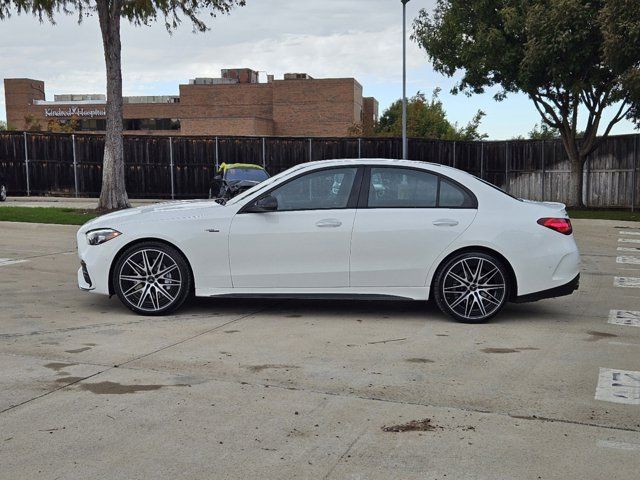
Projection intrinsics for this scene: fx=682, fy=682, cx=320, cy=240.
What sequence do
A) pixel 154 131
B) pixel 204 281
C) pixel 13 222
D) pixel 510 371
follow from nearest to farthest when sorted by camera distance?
pixel 510 371 < pixel 204 281 < pixel 13 222 < pixel 154 131

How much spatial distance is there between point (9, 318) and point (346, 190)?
3697mm

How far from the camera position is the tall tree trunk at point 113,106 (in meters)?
19.1

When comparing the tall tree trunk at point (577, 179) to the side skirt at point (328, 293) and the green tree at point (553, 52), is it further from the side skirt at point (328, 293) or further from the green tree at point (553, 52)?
the side skirt at point (328, 293)

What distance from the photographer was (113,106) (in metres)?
19.6

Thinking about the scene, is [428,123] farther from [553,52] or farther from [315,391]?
[315,391]

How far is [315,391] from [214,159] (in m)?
25.1

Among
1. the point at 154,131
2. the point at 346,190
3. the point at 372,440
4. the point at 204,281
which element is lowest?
the point at 372,440

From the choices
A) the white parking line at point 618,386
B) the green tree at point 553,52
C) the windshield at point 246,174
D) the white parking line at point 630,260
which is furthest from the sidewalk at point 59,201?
the white parking line at point 618,386

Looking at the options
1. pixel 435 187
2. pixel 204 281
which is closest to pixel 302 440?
pixel 204 281

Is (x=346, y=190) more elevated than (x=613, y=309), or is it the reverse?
(x=346, y=190)

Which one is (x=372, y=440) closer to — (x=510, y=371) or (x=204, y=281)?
(x=510, y=371)

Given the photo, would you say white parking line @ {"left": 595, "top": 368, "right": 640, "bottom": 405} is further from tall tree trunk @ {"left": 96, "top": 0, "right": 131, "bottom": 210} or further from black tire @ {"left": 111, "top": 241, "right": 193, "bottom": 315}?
tall tree trunk @ {"left": 96, "top": 0, "right": 131, "bottom": 210}

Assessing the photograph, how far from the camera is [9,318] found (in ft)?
22.9

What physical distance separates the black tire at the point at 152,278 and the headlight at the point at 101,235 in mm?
217
